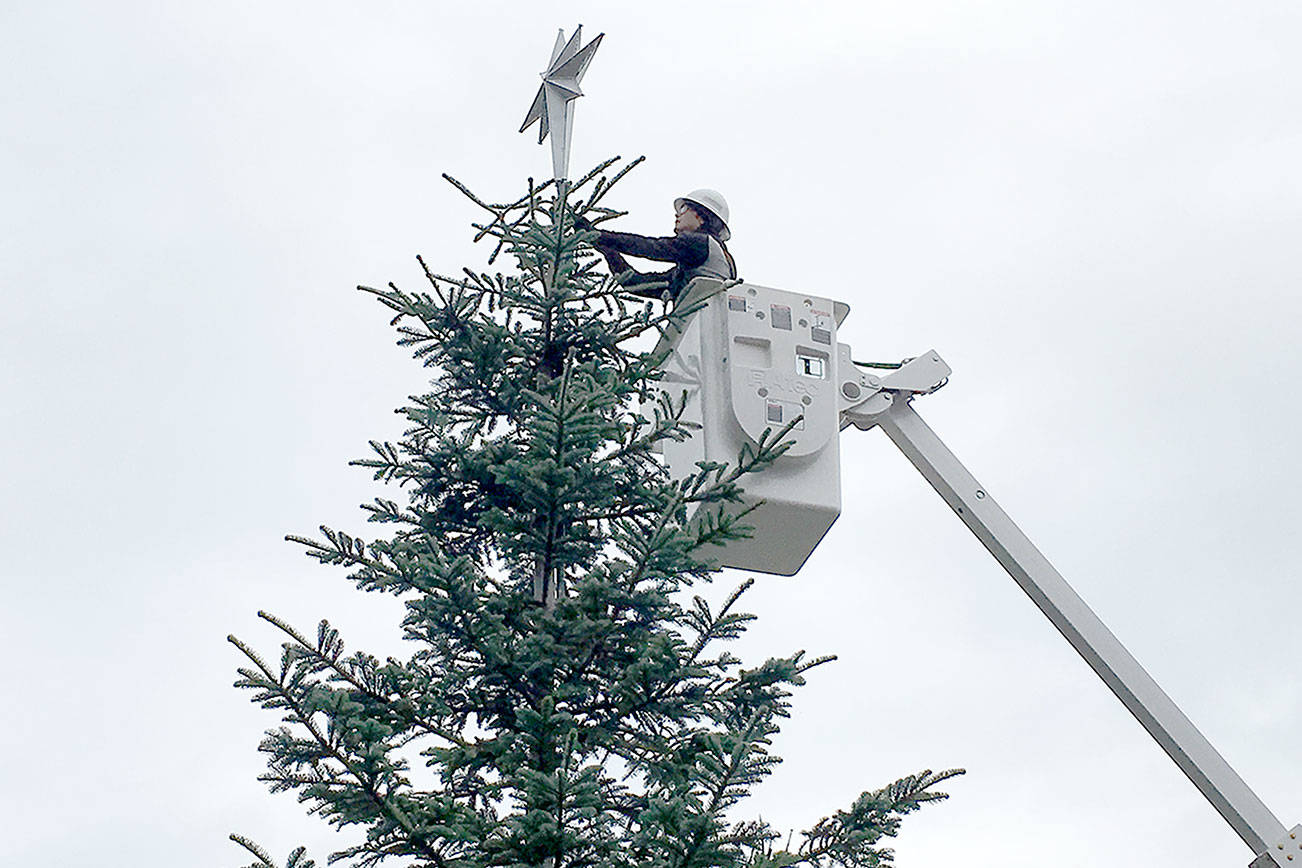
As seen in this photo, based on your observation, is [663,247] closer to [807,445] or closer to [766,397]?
[766,397]

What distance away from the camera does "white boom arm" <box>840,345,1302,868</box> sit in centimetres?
1016

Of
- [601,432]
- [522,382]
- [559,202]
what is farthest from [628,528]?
[559,202]

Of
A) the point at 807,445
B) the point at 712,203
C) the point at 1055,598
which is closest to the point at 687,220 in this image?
the point at 712,203

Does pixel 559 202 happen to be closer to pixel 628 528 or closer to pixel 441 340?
pixel 441 340

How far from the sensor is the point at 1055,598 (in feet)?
34.5

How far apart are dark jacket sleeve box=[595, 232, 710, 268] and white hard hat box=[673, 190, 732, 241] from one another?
36 cm

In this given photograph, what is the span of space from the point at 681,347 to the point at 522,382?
7.29 feet

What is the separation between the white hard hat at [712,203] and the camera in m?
9.84

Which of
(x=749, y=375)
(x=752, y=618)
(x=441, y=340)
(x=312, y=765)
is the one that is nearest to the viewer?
(x=312, y=765)

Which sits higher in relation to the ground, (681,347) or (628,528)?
(681,347)

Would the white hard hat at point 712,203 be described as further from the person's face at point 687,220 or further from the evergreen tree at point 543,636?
the evergreen tree at point 543,636

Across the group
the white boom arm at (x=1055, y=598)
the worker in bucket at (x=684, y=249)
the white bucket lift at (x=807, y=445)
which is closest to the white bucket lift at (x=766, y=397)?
the white bucket lift at (x=807, y=445)

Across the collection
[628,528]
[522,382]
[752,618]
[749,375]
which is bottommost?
[752,618]

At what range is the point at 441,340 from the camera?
6.96 metres
